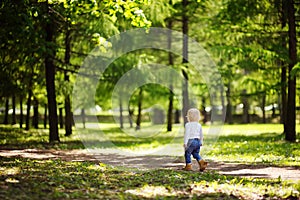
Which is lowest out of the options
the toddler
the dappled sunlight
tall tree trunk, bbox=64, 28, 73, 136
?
the dappled sunlight

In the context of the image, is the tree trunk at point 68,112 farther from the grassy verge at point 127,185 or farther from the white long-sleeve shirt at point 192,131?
the grassy verge at point 127,185

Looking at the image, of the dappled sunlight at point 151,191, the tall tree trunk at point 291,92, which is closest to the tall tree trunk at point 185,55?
the tall tree trunk at point 291,92

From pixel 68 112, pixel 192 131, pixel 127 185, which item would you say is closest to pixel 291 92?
pixel 192 131

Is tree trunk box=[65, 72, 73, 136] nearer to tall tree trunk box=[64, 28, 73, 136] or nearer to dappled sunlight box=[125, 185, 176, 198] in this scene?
tall tree trunk box=[64, 28, 73, 136]

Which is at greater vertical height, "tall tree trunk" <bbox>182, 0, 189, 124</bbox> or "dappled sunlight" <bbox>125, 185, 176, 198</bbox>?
"tall tree trunk" <bbox>182, 0, 189, 124</bbox>

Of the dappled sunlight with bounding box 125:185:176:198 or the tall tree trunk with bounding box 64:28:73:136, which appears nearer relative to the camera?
the dappled sunlight with bounding box 125:185:176:198

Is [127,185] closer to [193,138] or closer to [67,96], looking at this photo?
[193,138]

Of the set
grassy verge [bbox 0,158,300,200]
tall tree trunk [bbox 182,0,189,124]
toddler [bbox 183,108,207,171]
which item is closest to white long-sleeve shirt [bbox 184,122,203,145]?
toddler [bbox 183,108,207,171]

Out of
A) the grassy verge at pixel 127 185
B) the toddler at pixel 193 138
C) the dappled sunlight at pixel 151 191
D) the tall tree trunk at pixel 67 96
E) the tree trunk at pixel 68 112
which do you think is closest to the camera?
the grassy verge at pixel 127 185

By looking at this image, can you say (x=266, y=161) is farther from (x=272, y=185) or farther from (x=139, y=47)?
(x=139, y=47)

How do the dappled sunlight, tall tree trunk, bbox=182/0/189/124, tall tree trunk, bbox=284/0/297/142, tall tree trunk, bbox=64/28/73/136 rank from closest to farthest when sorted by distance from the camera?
the dappled sunlight, tall tree trunk, bbox=284/0/297/142, tall tree trunk, bbox=64/28/73/136, tall tree trunk, bbox=182/0/189/124

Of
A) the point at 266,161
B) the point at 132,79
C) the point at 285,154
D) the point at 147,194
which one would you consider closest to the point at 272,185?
the point at 147,194

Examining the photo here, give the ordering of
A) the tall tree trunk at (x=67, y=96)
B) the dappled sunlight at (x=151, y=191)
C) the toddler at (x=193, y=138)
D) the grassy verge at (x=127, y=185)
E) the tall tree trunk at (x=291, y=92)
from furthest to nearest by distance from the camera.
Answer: the tall tree trunk at (x=67, y=96)
the tall tree trunk at (x=291, y=92)
the toddler at (x=193, y=138)
the dappled sunlight at (x=151, y=191)
the grassy verge at (x=127, y=185)

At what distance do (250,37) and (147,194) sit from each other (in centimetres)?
Answer: 1722
